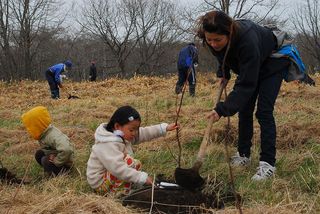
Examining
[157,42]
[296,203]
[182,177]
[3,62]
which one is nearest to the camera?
[296,203]

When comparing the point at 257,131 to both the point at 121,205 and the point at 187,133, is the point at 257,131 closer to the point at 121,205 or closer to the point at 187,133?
the point at 187,133

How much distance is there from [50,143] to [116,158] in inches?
45.6

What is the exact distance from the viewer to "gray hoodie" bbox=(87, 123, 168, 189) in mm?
2928

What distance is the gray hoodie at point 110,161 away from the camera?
293cm

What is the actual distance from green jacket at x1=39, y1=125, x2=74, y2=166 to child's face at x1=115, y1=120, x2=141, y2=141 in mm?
838

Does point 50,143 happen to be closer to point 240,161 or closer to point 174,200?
point 174,200

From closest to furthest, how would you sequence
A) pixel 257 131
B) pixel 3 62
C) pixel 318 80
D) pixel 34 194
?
pixel 34 194 < pixel 257 131 < pixel 318 80 < pixel 3 62

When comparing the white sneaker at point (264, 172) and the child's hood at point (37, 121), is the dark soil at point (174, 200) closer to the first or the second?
the white sneaker at point (264, 172)

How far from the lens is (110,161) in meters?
2.95

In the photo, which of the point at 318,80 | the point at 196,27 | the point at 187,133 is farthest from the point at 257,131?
the point at 318,80

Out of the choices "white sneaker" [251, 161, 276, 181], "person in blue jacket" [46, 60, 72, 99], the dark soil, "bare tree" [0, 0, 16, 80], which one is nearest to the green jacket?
the dark soil

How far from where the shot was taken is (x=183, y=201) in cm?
262

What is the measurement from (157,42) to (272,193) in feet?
110

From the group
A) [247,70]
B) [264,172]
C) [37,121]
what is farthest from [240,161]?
[37,121]
